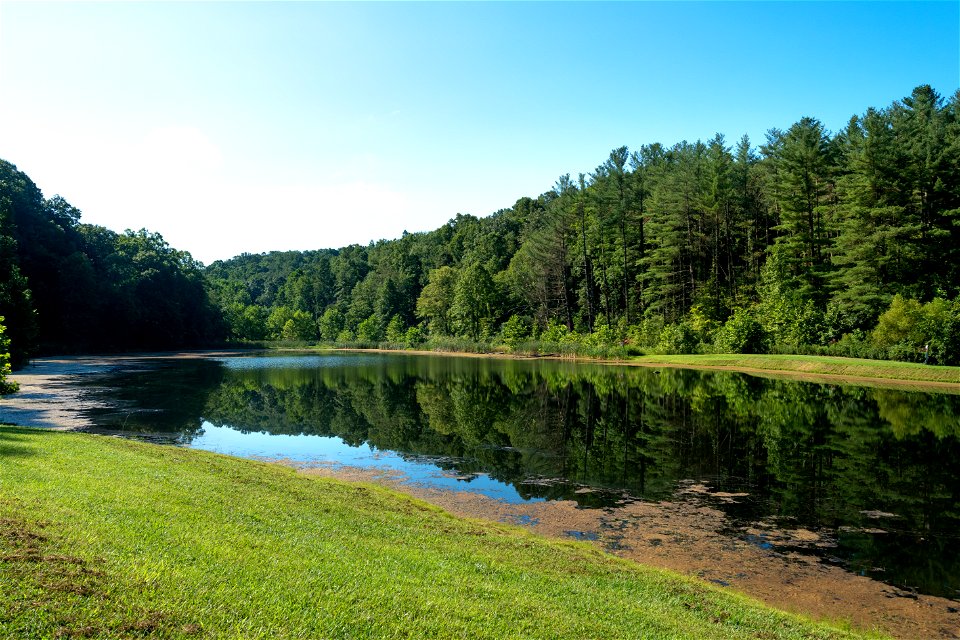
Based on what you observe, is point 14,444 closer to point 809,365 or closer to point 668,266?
point 809,365

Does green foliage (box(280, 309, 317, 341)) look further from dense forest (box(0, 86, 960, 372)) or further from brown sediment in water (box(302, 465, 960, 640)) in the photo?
brown sediment in water (box(302, 465, 960, 640))

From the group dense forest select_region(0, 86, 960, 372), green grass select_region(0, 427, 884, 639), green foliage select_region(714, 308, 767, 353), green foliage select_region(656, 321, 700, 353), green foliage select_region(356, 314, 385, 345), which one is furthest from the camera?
green foliage select_region(356, 314, 385, 345)

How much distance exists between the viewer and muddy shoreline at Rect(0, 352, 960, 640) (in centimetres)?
931

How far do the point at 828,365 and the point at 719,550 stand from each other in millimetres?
42787

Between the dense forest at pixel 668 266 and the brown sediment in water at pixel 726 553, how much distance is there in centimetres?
3206

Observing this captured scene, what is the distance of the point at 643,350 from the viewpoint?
69375mm

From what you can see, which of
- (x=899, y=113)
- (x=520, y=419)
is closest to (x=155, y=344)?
(x=520, y=419)

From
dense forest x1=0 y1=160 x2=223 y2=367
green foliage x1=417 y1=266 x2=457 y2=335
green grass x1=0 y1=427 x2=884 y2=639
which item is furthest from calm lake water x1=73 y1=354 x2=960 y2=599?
green foliage x1=417 y1=266 x2=457 y2=335

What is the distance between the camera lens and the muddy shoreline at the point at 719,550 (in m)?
9.31

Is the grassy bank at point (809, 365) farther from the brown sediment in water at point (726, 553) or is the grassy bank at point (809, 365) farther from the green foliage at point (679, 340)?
the brown sediment in water at point (726, 553)

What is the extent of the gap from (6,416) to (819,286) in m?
68.8

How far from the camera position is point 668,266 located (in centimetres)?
7831

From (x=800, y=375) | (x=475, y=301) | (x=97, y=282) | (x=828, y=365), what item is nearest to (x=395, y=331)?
(x=475, y=301)

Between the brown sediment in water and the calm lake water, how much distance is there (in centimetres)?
46
